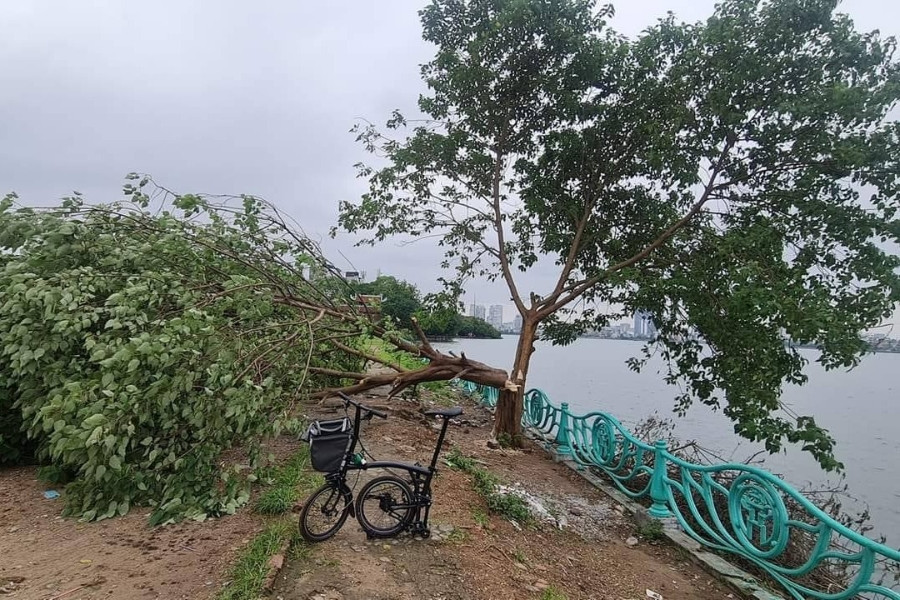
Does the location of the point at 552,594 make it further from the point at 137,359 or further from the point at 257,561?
the point at 137,359

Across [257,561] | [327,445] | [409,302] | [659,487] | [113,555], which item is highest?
[409,302]

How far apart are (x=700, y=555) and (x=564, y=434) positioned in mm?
2745

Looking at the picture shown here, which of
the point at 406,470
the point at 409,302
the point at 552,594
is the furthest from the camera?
the point at 409,302

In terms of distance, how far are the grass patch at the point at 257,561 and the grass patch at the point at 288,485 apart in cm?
21

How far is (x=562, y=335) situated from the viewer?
8.46 meters

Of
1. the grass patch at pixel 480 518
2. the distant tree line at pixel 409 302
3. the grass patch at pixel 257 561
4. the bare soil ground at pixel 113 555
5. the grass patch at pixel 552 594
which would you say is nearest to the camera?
the grass patch at pixel 257 561

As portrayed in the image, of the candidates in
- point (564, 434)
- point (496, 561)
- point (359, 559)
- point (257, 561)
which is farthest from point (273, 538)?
point (564, 434)

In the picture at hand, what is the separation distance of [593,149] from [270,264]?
463 cm

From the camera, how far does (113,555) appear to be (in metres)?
3.24

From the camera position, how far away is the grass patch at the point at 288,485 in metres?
3.80

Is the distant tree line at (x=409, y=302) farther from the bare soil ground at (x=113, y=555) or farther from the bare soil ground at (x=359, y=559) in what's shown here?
the bare soil ground at (x=113, y=555)

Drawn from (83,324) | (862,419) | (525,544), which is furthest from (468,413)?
(862,419)

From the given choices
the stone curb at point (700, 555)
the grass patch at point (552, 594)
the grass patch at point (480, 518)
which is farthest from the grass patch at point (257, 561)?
the stone curb at point (700, 555)

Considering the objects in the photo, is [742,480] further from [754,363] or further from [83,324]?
[83,324]
